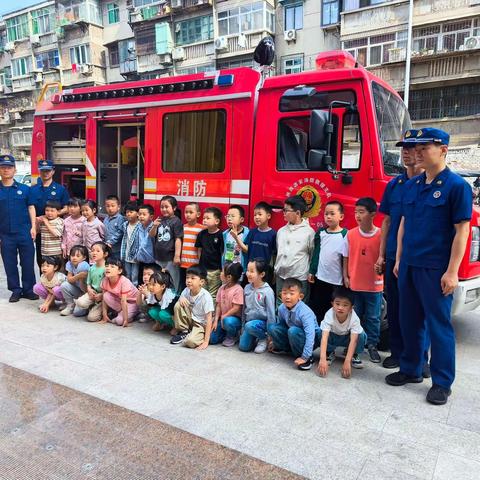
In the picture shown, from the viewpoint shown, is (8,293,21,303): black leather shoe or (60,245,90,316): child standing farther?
(8,293,21,303): black leather shoe

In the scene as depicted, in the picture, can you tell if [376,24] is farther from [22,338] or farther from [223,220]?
[22,338]

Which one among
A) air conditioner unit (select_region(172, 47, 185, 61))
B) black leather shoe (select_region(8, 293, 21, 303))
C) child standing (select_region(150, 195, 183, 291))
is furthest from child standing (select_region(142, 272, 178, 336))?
air conditioner unit (select_region(172, 47, 185, 61))

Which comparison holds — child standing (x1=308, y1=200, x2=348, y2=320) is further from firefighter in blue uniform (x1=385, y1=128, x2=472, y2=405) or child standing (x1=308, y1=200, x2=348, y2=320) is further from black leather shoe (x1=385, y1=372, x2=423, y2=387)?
black leather shoe (x1=385, y1=372, x2=423, y2=387)

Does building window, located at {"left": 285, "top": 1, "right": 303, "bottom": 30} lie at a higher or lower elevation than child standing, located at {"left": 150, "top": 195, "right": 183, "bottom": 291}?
higher

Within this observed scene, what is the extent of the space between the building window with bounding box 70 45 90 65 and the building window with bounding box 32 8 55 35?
3018mm

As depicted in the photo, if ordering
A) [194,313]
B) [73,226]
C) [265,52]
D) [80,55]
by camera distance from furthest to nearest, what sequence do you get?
1. [80,55]
2. [73,226]
3. [265,52]
4. [194,313]

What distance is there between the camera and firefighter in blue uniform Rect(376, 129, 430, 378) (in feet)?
10.7

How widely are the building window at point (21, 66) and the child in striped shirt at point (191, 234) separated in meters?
35.8

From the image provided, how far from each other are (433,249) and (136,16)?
27.9 m

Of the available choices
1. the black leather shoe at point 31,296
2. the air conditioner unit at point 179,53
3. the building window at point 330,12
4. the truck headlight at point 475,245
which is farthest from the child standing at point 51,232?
the air conditioner unit at point 179,53

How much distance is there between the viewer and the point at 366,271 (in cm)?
364

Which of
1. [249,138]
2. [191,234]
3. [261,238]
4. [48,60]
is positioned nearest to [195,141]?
[249,138]

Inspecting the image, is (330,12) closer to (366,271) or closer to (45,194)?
(45,194)

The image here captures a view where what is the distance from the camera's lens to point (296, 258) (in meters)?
3.86
